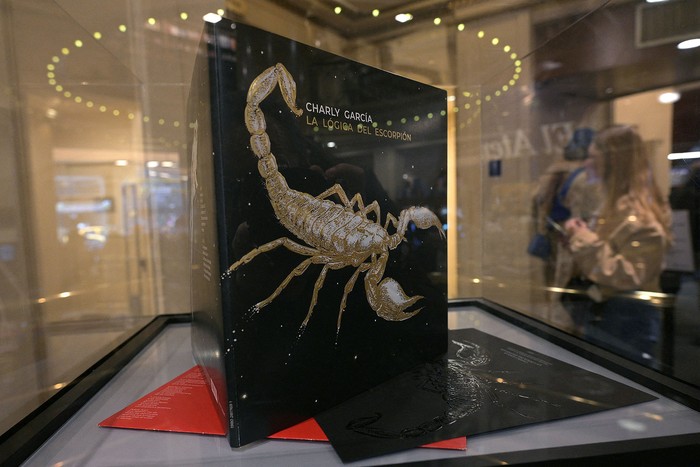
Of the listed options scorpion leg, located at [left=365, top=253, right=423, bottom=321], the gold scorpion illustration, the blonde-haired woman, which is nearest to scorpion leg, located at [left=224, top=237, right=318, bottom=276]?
the gold scorpion illustration

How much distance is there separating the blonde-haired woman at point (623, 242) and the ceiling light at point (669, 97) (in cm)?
18

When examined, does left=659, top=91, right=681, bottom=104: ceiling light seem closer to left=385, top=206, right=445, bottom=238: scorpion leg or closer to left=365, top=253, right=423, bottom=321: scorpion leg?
left=385, top=206, right=445, bottom=238: scorpion leg

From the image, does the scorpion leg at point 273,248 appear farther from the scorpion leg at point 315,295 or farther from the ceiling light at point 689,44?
the ceiling light at point 689,44

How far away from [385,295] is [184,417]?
317 millimetres

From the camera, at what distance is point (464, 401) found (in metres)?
0.49

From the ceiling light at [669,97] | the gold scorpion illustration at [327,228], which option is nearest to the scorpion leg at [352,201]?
the gold scorpion illustration at [327,228]

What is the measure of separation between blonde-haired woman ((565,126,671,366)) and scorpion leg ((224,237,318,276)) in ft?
2.04

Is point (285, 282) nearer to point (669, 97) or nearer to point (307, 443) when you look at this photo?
point (307, 443)

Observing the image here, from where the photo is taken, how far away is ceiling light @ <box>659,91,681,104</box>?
77cm

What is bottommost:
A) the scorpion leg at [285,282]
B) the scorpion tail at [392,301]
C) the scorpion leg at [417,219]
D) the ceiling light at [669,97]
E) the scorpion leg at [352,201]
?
the scorpion tail at [392,301]

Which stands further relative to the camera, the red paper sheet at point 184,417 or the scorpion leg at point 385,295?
the scorpion leg at point 385,295

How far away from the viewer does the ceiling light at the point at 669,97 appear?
0.77m

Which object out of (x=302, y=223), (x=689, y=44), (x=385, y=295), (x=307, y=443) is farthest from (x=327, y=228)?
(x=689, y=44)

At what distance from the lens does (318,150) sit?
46 cm
